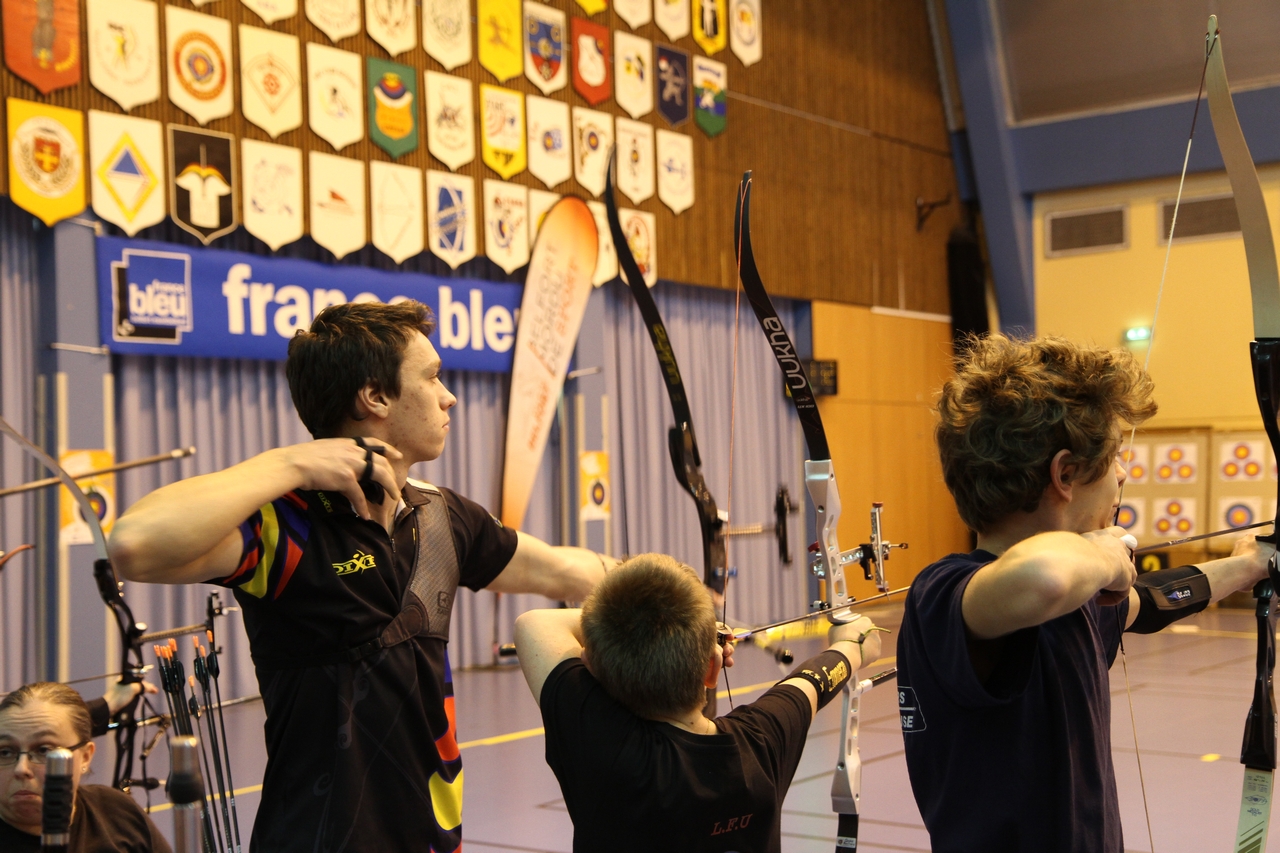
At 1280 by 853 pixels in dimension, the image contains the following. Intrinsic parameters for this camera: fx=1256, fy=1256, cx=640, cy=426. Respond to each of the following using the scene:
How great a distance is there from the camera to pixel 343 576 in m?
1.50

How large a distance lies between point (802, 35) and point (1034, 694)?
30.3ft

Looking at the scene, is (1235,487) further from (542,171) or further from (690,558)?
(542,171)

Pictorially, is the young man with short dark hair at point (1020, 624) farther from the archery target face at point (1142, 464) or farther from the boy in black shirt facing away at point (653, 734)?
the archery target face at point (1142, 464)

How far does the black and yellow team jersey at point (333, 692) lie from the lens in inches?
57.7

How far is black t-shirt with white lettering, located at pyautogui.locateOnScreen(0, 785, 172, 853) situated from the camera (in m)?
2.20

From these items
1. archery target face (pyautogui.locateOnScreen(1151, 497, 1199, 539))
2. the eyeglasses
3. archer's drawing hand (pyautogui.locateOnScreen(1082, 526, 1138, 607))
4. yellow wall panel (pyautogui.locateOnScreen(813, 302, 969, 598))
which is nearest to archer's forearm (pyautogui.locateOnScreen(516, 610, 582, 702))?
archer's drawing hand (pyautogui.locateOnScreen(1082, 526, 1138, 607))

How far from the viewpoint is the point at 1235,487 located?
33.2 feet

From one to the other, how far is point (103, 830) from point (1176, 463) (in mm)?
9884

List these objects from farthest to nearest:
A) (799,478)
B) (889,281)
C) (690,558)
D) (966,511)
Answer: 1. (889,281)
2. (799,478)
3. (690,558)
4. (966,511)

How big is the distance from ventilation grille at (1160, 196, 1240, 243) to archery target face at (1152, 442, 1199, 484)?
1746 mm

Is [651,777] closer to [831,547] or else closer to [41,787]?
[831,547]

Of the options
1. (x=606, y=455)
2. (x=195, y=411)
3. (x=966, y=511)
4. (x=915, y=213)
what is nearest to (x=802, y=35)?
(x=915, y=213)

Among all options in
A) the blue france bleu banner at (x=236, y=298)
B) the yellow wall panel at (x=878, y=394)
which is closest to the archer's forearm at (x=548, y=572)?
the blue france bleu banner at (x=236, y=298)

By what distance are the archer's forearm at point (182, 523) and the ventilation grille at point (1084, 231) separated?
35.2 ft
